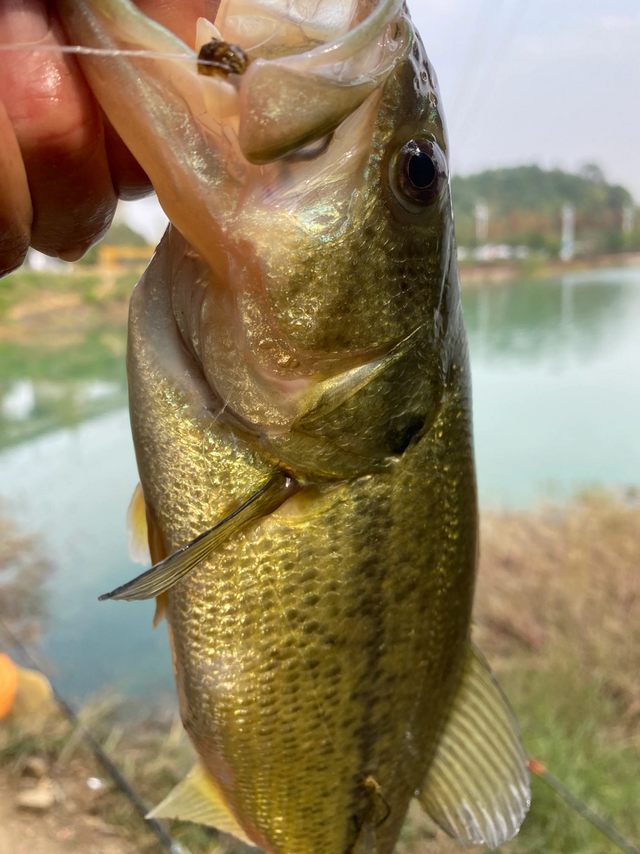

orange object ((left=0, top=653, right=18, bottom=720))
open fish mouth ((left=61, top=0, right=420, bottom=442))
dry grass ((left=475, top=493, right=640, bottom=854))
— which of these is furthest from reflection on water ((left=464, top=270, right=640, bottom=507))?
open fish mouth ((left=61, top=0, right=420, bottom=442))

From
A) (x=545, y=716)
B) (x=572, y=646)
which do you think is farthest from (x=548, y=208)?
(x=545, y=716)

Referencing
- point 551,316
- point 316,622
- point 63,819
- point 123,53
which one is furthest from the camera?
point 551,316

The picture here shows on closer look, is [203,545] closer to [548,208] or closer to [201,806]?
[201,806]

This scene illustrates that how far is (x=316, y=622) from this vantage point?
653 millimetres

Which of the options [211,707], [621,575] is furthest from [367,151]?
[621,575]

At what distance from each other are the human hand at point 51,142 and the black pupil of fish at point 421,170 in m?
0.23

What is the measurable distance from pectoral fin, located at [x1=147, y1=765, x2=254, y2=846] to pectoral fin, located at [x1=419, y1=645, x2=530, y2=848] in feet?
0.93

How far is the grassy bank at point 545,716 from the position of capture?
6.98 feet

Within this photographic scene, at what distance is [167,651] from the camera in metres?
3.23

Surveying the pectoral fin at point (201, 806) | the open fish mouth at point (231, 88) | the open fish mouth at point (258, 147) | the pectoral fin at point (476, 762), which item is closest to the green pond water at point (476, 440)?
the pectoral fin at point (201, 806)

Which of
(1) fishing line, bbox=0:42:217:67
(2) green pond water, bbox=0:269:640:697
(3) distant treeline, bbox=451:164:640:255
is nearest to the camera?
(1) fishing line, bbox=0:42:217:67

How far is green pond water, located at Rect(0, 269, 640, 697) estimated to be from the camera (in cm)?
327

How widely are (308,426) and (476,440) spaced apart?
18.5ft

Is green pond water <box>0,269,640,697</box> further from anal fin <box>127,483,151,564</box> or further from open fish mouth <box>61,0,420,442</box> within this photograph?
open fish mouth <box>61,0,420,442</box>
